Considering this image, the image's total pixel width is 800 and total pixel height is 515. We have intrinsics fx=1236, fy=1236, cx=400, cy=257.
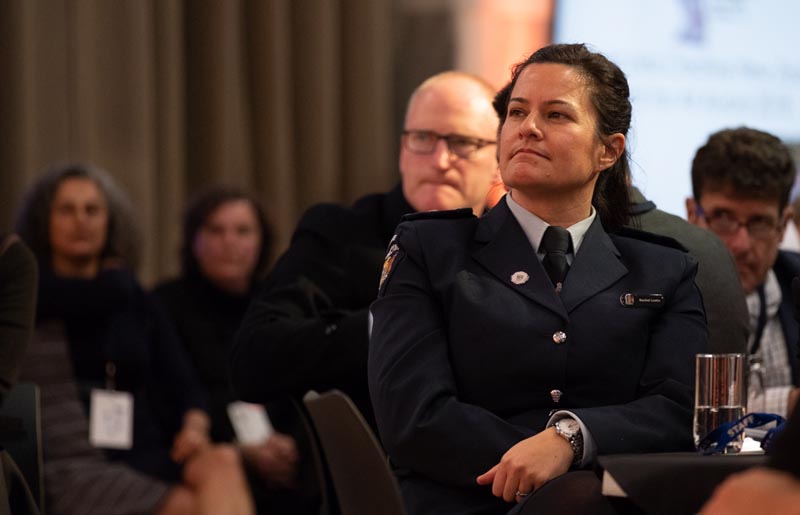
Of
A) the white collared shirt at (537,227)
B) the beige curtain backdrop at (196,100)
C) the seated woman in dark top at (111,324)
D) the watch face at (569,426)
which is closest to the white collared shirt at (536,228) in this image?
the white collared shirt at (537,227)

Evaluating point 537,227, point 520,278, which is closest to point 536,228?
point 537,227

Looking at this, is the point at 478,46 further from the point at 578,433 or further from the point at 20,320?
the point at 578,433

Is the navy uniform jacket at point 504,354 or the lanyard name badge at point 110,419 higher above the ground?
the navy uniform jacket at point 504,354

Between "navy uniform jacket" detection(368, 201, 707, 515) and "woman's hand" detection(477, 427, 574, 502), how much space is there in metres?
0.07

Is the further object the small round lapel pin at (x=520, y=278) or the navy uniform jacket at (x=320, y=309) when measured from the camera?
the navy uniform jacket at (x=320, y=309)

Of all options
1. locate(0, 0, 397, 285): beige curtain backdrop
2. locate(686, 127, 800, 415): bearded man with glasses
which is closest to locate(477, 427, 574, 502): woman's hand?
locate(686, 127, 800, 415): bearded man with glasses

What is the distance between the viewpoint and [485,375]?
82.1 inches

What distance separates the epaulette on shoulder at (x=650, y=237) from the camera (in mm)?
2338

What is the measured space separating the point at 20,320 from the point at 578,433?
4.46 feet

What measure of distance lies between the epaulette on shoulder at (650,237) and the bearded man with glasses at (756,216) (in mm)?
889

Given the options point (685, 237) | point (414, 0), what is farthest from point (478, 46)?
point (685, 237)

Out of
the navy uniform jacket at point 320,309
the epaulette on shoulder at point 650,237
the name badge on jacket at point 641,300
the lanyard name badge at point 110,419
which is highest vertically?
the epaulette on shoulder at point 650,237

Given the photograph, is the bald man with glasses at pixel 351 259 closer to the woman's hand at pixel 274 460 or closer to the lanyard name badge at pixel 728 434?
the lanyard name badge at pixel 728 434

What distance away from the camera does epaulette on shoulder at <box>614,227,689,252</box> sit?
7.67 ft
